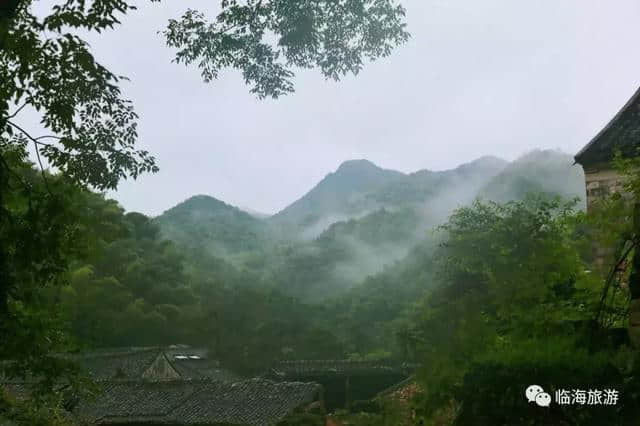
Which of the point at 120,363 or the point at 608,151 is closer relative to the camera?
the point at 608,151

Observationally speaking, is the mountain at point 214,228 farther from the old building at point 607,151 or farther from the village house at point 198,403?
the old building at point 607,151

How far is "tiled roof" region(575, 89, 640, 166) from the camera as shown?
457 inches

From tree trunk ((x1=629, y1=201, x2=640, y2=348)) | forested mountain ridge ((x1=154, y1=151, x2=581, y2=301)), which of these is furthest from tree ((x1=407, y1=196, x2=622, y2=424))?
forested mountain ridge ((x1=154, y1=151, x2=581, y2=301))

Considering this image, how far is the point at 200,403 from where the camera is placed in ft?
67.3

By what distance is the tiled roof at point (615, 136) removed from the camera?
38.1 ft

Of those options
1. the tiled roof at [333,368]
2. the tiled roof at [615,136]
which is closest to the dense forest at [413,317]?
the tiled roof at [615,136]

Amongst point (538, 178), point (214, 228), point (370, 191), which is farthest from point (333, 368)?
point (370, 191)

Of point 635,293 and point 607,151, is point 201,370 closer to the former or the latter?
point 607,151

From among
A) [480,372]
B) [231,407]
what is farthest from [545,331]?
[231,407]

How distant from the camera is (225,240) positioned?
211 feet

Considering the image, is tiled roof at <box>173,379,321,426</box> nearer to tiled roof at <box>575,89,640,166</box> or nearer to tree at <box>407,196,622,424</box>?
tiled roof at <box>575,89,640,166</box>

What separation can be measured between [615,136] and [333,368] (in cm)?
1918

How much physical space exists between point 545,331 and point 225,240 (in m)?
59.8

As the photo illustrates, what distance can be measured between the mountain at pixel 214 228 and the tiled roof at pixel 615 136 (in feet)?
158
